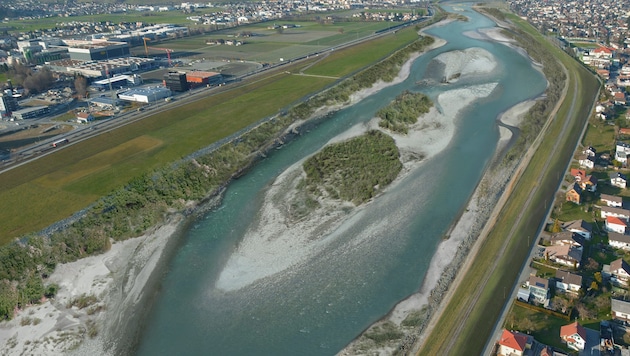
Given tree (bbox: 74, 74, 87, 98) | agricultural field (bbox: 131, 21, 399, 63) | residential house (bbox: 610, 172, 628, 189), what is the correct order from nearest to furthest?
1. residential house (bbox: 610, 172, 628, 189)
2. tree (bbox: 74, 74, 87, 98)
3. agricultural field (bbox: 131, 21, 399, 63)

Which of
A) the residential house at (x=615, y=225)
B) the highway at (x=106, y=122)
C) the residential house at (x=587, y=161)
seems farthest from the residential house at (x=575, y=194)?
the highway at (x=106, y=122)

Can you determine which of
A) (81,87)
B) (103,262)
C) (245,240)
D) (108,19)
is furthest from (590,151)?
(108,19)

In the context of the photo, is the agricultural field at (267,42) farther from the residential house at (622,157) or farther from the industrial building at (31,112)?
the residential house at (622,157)

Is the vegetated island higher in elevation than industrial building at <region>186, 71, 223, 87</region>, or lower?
lower

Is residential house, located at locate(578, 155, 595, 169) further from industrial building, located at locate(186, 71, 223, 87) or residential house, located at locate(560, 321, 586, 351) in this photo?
industrial building, located at locate(186, 71, 223, 87)

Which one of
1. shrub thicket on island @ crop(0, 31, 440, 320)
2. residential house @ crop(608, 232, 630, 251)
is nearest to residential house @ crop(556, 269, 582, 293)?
residential house @ crop(608, 232, 630, 251)

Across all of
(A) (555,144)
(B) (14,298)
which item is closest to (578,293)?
(A) (555,144)
